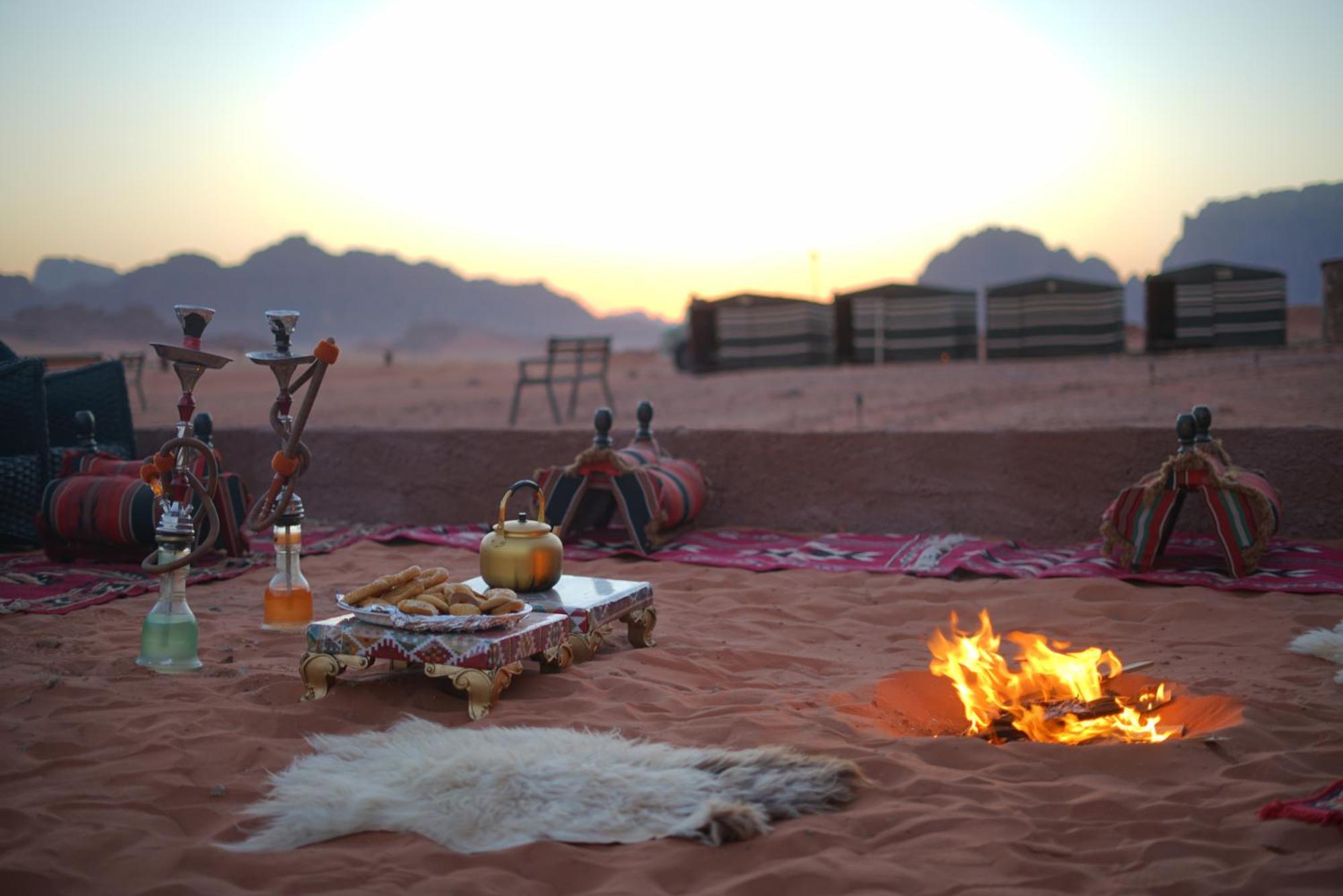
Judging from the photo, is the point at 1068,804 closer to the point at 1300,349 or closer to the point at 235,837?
the point at 235,837

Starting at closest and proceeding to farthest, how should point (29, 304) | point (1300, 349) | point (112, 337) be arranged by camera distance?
point (1300, 349)
point (29, 304)
point (112, 337)

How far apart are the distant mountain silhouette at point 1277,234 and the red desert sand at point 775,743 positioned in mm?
13547

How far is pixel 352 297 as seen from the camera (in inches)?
4395

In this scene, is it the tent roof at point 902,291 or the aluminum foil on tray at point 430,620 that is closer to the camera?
the aluminum foil on tray at point 430,620

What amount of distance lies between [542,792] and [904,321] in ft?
63.5

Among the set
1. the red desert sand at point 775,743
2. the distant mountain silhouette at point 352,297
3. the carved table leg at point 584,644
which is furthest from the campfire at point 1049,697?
the distant mountain silhouette at point 352,297

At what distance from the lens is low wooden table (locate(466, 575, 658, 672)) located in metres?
3.95

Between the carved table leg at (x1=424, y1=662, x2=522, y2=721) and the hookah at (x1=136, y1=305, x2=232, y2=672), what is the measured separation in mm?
832

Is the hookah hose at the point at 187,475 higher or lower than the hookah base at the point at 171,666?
higher

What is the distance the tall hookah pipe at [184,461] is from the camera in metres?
3.60

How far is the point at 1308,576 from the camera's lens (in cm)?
519

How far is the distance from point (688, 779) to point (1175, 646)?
2.48 m

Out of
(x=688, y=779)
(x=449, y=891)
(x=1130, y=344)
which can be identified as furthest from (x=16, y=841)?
(x=1130, y=344)

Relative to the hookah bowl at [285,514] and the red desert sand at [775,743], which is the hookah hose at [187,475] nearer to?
the hookah bowl at [285,514]
